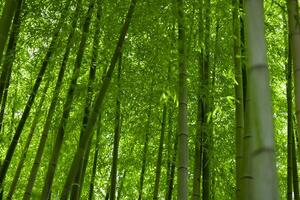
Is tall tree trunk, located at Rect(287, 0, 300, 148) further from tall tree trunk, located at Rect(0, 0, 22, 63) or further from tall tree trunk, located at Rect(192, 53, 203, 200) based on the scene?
tall tree trunk, located at Rect(192, 53, 203, 200)

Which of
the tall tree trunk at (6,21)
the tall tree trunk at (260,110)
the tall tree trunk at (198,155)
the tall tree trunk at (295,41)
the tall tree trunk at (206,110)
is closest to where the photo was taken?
the tall tree trunk at (260,110)

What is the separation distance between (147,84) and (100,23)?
837 millimetres

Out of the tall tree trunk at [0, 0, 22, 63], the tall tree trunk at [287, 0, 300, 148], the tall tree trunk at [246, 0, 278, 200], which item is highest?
the tall tree trunk at [0, 0, 22, 63]

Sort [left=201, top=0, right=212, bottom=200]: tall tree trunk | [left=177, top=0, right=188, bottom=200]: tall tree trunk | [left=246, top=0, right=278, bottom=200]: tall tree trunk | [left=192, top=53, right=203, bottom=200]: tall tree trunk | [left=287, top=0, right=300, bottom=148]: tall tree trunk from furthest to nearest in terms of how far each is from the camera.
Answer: [left=201, top=0, right=212, bottom=200]: tall tree trunk < [left=192, top=53, right=203, bottom=200]: tall tree trunk < [left=177, top=0, right=188, bottom=200]: tall tree trunk < [left=287, top=0, right=300, bottom=148]: tall tree trunk < [left=246, top=0, right=278, bottom=200]: tall tree trunk

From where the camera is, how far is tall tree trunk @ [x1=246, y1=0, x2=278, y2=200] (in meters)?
1.62

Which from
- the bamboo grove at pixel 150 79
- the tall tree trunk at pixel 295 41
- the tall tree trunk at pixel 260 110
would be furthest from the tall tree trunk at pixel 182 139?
the tall tree trunk at pixel 260 110

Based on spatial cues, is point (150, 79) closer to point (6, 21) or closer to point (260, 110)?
point (6, 21)

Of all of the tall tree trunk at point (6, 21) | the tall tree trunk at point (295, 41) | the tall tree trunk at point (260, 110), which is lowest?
the tall tree trunk at point (260, 110)

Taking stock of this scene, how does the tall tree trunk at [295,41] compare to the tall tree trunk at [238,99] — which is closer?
the tall tree trunk at [295,41]

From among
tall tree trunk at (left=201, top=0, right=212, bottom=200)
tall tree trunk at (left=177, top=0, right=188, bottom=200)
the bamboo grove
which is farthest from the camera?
tall tree trunk at (left=201, top=0, right=212, bottom=200)

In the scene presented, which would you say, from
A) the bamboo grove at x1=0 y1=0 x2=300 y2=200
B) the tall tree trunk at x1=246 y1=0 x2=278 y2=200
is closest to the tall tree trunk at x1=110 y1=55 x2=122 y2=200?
the bamboo grove at x1=0 y1=0 x2=300 y2=200

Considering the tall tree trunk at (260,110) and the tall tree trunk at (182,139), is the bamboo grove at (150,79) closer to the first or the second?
the tall tree trunk at (182,139)

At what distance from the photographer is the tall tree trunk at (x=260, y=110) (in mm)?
1624

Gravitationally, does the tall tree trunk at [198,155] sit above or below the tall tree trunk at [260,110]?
above
